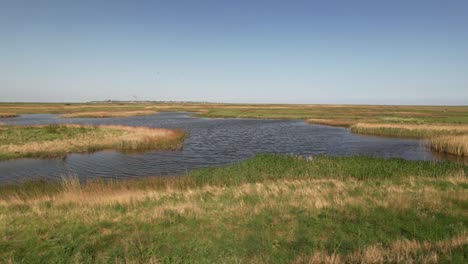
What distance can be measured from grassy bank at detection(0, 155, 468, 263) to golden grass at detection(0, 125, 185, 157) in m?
16.1

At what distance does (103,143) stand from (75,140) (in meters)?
3.43

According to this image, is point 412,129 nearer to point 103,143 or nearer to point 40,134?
point 103,143

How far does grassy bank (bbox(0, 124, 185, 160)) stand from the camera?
32469 mm

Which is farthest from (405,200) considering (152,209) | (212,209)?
(152,209)

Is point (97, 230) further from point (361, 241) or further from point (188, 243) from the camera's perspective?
point (361, 241)

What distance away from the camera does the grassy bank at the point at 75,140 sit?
1278 inches

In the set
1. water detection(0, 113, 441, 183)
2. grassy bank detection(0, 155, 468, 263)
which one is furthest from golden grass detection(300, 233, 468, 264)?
water detection(0, 113, 441, 183)

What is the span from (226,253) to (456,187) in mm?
13224

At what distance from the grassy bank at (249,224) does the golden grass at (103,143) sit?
16054 mm

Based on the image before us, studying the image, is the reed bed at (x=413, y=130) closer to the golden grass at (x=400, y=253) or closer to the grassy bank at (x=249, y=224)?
the grassy bank at (x=249, y=224)

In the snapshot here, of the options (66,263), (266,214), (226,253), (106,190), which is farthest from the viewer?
(106,190)

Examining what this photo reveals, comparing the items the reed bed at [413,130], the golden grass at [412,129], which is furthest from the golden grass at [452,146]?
the golden grass at [412,129]

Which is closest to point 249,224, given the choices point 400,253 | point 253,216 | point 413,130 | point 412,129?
point 253,216

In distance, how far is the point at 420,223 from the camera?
1141cm
